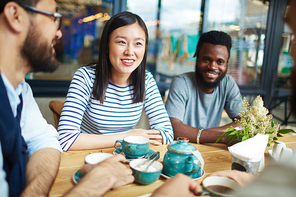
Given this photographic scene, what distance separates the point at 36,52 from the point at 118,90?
0.76 m

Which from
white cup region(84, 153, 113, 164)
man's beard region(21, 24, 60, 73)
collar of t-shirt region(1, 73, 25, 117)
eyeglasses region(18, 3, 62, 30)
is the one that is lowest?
white cup region(84, 153, 113, 164)

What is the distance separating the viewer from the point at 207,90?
2.01 meters

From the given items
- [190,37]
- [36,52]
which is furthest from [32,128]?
[190,37]

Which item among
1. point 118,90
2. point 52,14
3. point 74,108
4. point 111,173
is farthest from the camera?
point 118,90

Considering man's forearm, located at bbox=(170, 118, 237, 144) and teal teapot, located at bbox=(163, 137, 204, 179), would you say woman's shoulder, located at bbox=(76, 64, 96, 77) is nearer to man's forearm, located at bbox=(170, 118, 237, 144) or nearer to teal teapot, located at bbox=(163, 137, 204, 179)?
man's forearm, located at bbox=(170, 118, 237, 144)

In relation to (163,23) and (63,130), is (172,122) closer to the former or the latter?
(63,130)

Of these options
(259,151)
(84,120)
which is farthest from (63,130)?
(259,151)

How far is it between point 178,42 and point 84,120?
9.28ft

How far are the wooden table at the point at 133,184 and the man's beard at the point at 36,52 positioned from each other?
17.2 inches

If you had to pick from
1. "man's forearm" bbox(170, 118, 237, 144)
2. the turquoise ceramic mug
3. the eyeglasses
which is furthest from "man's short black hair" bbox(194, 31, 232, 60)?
the eyeglasses

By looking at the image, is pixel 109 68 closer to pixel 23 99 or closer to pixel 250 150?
pixel 23 99

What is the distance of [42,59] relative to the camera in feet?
2.84

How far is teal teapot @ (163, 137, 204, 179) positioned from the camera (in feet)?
2.79

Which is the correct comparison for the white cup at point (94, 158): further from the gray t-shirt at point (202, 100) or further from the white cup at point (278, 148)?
the gray t-shirt at point (202, 100)
